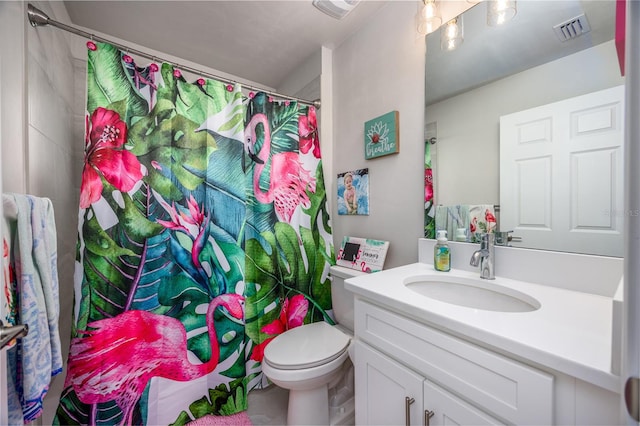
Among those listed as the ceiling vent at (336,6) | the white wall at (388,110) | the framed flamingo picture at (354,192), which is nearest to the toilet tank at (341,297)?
the white wall at (388,110)

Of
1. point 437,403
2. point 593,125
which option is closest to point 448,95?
point 593,125

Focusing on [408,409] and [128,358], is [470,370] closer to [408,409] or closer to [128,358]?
[408,409]

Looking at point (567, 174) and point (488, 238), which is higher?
point (567, 174)

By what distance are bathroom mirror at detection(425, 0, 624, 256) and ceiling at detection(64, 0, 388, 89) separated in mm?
676

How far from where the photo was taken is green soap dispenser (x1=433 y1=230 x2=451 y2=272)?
3.65 ft

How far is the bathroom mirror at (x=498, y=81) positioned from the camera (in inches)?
31.8

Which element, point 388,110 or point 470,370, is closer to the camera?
point 470,370

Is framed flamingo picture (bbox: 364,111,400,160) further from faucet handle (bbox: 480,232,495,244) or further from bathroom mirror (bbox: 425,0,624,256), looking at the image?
faucet handle (bbox: 480,232,495,244)

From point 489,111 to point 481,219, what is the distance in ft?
1.52

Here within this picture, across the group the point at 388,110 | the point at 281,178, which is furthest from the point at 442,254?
the point at 281,178

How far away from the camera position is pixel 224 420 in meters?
1.36

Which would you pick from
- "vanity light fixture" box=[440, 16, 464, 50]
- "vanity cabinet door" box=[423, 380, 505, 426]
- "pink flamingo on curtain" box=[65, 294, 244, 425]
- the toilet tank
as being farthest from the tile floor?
"vanity light fixture" box=[440, 16, 464, 50]

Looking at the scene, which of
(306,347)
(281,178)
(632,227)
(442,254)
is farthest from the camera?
(281,178)

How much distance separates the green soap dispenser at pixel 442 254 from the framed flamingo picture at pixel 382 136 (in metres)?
0.54
